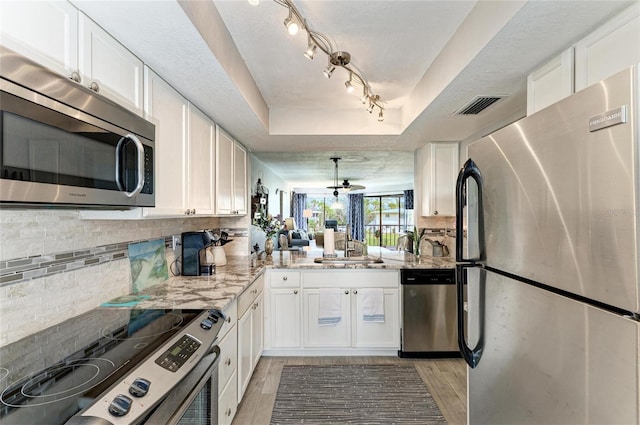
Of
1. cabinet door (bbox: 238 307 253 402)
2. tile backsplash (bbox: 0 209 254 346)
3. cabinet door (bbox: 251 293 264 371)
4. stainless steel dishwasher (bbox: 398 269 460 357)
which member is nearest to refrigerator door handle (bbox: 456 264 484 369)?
cabinet door (bbox: 238 307 253 402)

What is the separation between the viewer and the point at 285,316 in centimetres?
298

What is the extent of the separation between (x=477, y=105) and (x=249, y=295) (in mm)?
2254

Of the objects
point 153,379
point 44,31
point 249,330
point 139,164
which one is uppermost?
Result: point 44,31

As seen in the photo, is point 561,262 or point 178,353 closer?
point 561,262

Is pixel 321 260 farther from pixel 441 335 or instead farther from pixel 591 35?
pixel 591 35

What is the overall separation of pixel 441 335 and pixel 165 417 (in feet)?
8.66

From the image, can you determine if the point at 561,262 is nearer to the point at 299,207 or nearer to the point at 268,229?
the point at 268,229

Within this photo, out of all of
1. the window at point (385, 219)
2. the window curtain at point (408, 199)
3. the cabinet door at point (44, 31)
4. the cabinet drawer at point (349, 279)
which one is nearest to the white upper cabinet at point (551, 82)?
the cabinet drawer at point (349, 279)

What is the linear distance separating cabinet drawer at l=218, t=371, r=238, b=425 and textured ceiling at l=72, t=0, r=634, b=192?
6.04 feet

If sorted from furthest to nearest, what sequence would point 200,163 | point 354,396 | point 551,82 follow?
point 354,396
point 200,163
point 551,82

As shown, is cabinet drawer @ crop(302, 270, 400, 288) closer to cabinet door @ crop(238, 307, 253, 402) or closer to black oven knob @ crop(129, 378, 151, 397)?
cabinet door @ crop(238, 307, 253, 402)

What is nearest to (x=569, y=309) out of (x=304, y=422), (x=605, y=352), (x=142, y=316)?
(x=605, y=352)

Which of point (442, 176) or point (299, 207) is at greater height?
point (442, 176)

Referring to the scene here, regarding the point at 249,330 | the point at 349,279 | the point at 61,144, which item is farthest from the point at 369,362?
the point at 61,144
